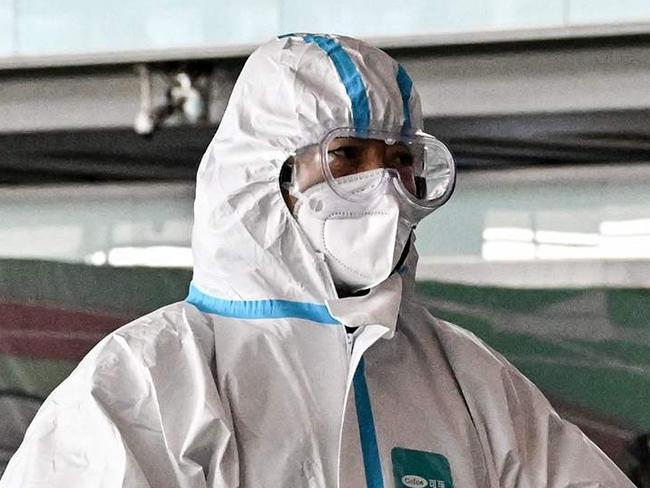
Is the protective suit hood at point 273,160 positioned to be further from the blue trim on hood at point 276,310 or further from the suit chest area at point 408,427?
the suit chest area at point 408,427

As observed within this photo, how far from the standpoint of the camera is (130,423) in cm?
129

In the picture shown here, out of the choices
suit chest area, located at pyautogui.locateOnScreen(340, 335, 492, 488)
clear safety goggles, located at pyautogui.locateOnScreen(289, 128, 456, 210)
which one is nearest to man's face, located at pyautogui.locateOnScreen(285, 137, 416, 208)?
clear safety goggles, located at pyautogui.locateOnScreen(289, 128, 456, 210)

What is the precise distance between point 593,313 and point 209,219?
1021mm

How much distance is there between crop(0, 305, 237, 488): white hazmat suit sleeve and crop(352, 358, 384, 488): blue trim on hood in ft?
0.60

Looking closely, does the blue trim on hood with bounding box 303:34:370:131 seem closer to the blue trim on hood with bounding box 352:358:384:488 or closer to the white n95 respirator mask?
the white n95 respirator mask

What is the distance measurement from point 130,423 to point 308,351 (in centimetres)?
25

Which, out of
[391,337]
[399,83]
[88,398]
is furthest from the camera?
[399,83]

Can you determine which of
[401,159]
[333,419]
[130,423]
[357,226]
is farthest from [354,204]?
[130,423]

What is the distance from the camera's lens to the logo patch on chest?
135 cm

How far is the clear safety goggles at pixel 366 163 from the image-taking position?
141cm

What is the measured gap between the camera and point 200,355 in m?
1.34

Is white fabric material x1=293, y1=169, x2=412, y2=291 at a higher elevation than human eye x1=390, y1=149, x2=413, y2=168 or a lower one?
lower

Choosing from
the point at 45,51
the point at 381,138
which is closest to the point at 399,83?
the point at 381,138

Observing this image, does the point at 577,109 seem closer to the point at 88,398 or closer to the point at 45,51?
the point at 45,51
